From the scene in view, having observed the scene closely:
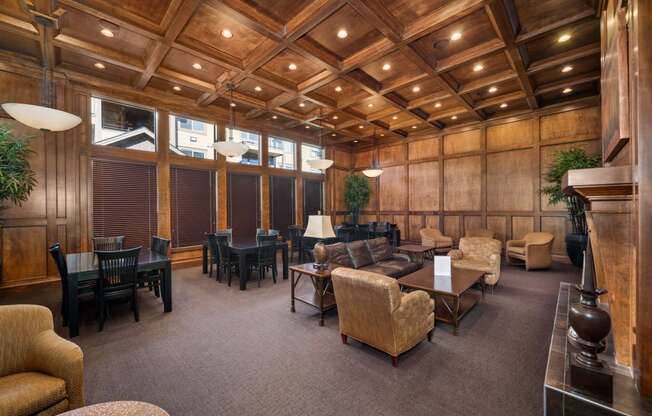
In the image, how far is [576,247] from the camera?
5.28 metres

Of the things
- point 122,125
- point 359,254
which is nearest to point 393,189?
point 359,254

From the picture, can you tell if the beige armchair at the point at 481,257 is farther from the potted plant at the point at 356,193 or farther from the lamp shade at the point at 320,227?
the potted plant at the point at 356,193

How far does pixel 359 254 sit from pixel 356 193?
17.1 feet

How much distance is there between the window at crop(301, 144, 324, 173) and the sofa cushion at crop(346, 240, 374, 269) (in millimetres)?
4936

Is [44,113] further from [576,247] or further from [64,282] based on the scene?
[576,247]

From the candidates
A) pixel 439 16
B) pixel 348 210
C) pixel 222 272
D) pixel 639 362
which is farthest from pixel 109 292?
pixel 348 210

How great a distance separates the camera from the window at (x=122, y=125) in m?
5.20

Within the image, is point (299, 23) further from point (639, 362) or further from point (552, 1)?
point (639, 362)

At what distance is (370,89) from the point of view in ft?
17.3

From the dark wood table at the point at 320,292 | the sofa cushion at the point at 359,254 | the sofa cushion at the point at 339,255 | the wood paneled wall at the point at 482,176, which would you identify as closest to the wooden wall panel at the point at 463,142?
the wood paneled wall at the point at 482,176

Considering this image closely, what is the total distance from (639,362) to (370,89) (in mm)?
5104

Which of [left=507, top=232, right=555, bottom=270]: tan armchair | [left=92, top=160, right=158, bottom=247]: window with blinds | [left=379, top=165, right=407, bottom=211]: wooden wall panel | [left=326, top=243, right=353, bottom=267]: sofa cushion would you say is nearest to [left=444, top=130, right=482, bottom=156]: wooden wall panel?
[left=379, top=165, right=407, bottom=211]: wooden wall panel

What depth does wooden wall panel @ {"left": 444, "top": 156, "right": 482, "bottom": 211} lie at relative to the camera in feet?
24.3

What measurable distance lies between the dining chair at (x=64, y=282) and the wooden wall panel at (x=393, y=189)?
796 cm
